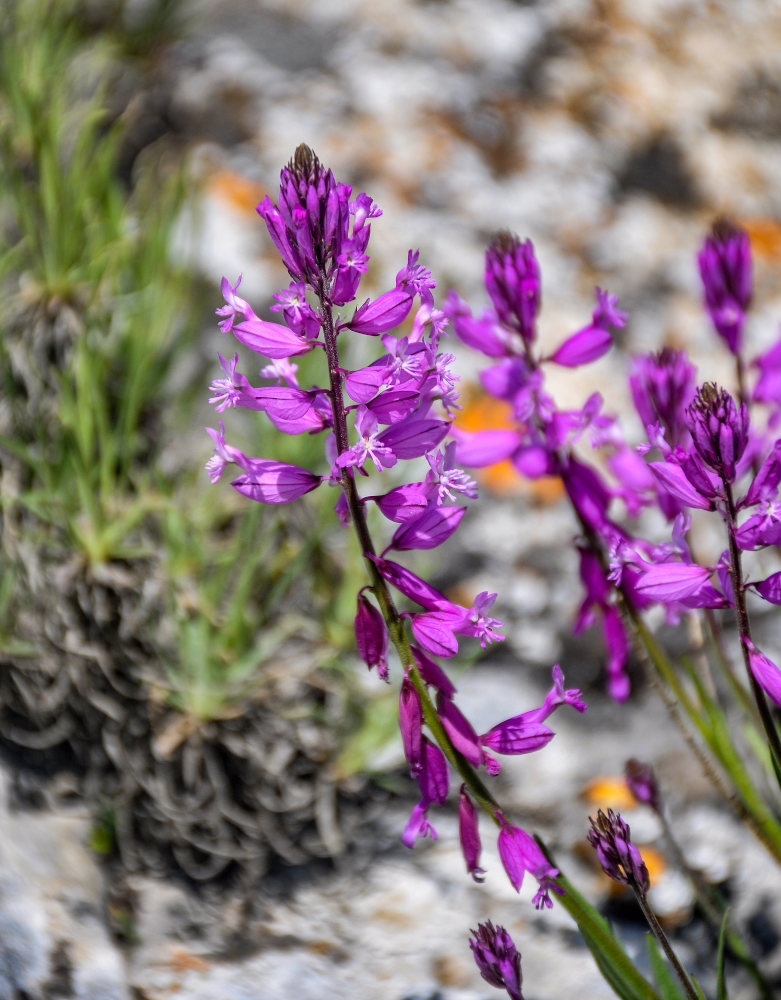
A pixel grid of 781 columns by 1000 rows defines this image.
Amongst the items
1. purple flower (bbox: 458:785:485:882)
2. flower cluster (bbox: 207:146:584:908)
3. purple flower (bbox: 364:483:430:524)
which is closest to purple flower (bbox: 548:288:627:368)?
flower cluster (bbox: 207:146:584:908)

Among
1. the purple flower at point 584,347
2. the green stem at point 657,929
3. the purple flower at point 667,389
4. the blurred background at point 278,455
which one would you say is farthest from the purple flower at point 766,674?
the blurred background at point 278,455

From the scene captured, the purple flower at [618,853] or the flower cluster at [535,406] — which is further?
the flower cluster at [535,406]

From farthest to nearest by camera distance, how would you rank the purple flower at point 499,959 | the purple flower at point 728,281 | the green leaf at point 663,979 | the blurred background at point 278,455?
the blurred background at point 278,455 → the purple flower at point 728,281 → the green leaf at point 663,979 → the purple flower at point 499,959

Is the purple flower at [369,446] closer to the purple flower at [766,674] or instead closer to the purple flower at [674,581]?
the purple flower at [674,581]

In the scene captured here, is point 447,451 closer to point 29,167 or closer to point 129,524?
point 129,524

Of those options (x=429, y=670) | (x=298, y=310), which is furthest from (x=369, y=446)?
(x=429, y=670)

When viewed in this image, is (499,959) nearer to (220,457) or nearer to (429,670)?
(429,670)

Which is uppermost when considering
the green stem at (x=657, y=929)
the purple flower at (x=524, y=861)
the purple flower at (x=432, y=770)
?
the purple flower at (x=432, y=770)

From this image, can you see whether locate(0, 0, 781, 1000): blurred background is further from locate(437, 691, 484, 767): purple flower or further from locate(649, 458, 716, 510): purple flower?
locate(649, 458, 716, 510): purple flower
